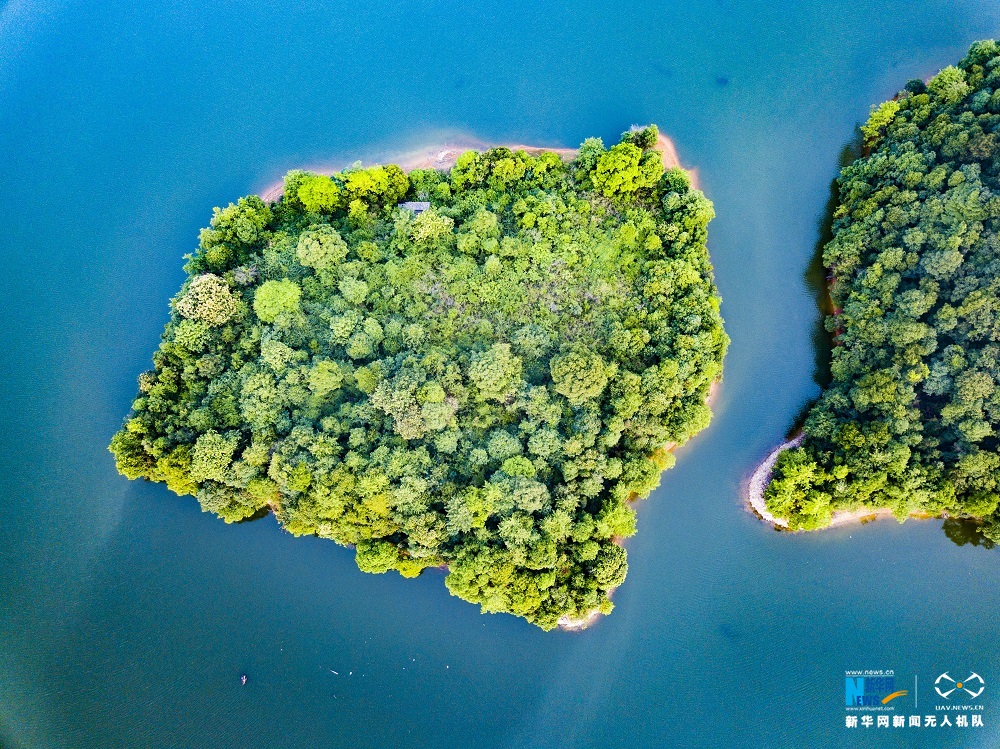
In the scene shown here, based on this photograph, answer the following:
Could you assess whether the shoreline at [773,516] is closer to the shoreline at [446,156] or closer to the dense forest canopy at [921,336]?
the dense forest canopy at [921,336]

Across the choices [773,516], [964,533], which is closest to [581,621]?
[773,516]

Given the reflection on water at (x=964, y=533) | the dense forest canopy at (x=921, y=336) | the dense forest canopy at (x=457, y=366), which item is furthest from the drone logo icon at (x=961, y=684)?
the dense forest canopy at (x=457, y=366)

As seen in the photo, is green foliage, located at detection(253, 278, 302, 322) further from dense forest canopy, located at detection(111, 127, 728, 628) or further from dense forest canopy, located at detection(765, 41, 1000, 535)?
dense forest canopy, located at detection(765, 41, 1000, 535)

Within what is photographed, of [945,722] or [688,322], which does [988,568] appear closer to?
[945,722]

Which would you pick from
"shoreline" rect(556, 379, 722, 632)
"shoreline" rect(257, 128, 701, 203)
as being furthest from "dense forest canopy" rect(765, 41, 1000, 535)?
"shoreline" rect(257, 128, 701, 203)
